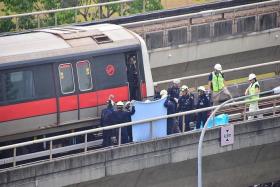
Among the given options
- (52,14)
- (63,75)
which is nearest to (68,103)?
(63,75)

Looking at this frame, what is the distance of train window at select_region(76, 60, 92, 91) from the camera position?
2744 centimetres

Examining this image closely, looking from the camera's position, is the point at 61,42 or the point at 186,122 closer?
the point at 186,122

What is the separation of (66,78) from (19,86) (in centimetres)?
135

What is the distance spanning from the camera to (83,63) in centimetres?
2750

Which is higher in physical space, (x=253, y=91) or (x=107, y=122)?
(x=253, y=91)

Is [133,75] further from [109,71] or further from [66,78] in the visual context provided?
[66,78]

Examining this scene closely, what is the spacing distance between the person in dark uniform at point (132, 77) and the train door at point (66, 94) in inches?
72.3

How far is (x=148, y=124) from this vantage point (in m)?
26.5

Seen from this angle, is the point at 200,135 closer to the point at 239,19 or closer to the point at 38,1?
the point at 239,19

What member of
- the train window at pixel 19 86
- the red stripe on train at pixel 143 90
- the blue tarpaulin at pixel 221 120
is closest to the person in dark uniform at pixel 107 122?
the train window at pixel 19 86

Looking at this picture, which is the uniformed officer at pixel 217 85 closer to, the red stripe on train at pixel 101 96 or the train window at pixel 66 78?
the red stripe on train at pixel 101 96

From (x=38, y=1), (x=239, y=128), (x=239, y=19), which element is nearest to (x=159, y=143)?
(x=239, y=128)

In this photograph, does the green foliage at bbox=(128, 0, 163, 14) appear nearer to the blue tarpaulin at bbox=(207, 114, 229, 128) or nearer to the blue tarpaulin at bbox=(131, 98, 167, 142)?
the blue tarpaulin at bbox=(207, 114, 229, 128)

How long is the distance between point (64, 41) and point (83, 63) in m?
0.85
